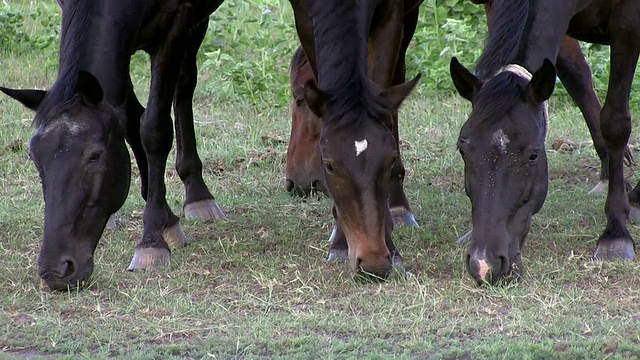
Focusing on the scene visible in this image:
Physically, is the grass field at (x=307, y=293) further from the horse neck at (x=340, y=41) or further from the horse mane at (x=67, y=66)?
the horse neck at (x=340, y=41)

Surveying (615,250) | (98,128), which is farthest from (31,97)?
(615,250)

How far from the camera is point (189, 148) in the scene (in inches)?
305

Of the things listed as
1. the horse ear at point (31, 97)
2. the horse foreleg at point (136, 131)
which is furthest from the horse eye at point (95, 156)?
the horse foreleg at point (136, 131)

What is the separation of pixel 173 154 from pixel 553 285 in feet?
15.0

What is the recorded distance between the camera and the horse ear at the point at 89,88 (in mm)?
5488

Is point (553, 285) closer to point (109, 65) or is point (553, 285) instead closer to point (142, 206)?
point (109, 65)

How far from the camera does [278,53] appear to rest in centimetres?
1125

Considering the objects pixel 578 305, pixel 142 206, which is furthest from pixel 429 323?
pixel 142 206

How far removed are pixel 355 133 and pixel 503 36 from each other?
938mm

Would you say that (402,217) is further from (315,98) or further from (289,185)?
(315,98)

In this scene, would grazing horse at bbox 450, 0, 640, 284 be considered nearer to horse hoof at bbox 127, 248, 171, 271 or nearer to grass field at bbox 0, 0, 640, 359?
grass field at bbox 0, 0, 640, 359

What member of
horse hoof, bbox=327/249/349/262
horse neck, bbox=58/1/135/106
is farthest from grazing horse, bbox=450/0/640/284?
horse neck, bbox=58/1/135/106

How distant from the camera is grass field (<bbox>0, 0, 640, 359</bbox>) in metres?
4.85

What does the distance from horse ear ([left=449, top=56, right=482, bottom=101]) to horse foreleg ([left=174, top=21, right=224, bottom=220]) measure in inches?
101
